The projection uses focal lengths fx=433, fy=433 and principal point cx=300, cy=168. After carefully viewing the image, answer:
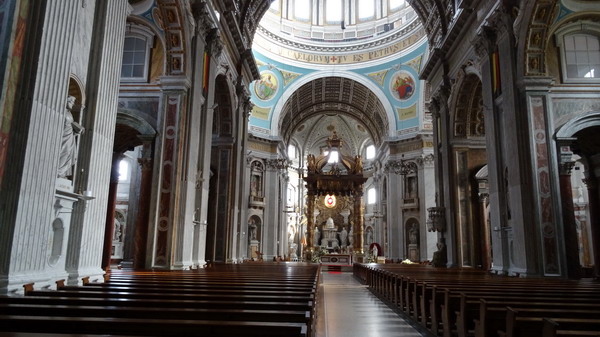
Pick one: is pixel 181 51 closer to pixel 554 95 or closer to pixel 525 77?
pixel 525 77

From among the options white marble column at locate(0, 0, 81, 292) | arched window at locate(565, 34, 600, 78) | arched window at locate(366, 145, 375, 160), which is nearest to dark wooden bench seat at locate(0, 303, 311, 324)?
white marble column at locate(0, 0, 81, 292)

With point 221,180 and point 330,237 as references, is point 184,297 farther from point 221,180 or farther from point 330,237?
point 330,237

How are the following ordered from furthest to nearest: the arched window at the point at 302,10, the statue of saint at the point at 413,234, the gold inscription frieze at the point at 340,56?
the arched window at the point at 302,10
the gold inscription frieze at the point at 340,56
the statue of saint at the point at 413,234

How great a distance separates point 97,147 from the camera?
584 centimetres

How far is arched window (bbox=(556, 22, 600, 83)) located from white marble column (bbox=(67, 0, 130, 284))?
963 centimetres

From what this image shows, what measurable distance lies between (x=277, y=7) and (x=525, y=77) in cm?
1997

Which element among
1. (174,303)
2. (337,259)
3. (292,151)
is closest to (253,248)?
(337,259)

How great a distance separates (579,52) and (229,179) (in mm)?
10661

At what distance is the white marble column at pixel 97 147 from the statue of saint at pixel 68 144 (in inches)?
8.2

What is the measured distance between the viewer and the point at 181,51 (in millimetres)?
10141

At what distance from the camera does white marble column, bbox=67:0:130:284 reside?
5504mm

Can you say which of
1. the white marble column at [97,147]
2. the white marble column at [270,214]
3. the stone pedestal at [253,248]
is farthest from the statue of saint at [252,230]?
the white marble column at [97,147]

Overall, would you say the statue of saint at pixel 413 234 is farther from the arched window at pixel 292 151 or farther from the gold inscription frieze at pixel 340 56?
the arched window at pixel 292 151

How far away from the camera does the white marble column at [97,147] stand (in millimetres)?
5504
